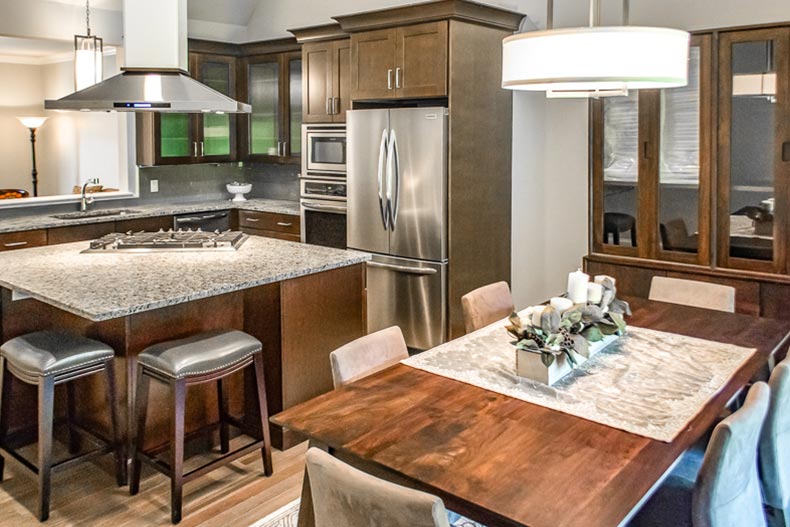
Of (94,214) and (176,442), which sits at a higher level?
(94,214)

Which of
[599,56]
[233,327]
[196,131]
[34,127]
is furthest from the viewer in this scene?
[34,127]

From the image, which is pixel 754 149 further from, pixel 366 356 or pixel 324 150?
pixel 324 150

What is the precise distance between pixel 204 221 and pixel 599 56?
4906mm

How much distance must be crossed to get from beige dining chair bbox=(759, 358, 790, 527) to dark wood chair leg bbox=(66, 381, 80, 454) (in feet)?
9.44

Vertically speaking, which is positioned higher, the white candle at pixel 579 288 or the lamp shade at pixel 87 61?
the lamp shade at pixel 87 61

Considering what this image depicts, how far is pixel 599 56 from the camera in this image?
1947 millimetres

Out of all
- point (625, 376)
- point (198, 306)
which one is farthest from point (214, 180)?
point (625, 376)

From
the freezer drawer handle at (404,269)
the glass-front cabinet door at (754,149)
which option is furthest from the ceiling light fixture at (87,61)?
the glass-front cabinet door at (754,149)

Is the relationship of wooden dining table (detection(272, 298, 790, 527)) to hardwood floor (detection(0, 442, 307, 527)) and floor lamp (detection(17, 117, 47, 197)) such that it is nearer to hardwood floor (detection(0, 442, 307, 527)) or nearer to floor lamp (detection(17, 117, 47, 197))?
hardwood floor (detection(0, 442, 307, 527))

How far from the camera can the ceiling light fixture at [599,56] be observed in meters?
1.95

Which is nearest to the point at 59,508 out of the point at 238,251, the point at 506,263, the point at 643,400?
the point at 238,251

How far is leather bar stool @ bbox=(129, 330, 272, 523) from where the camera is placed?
2.87 m

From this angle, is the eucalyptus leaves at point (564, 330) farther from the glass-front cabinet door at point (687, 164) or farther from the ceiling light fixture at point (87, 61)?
the ceiling light fixture at point (87, 61)

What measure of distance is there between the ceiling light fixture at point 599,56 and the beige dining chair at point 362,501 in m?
1.20
